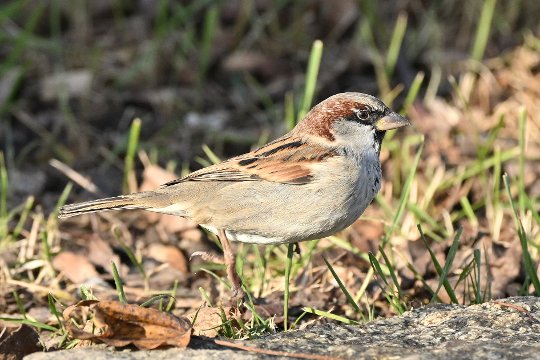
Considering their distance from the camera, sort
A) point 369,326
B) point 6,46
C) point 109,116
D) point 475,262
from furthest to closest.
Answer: point 6,46
point 109,116
point 475,262
point 369,326

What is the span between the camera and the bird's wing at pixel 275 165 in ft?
12.9

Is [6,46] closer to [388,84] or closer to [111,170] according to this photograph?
[111,170]

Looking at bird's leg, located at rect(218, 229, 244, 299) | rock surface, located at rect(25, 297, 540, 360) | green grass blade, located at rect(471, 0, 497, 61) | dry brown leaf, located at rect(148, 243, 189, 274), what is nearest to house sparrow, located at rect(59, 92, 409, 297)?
bird's leg, located at rect(218, 229, 244, 299)

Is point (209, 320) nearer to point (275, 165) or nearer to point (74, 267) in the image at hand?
point (275, 165)

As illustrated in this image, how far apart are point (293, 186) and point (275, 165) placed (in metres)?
0.14

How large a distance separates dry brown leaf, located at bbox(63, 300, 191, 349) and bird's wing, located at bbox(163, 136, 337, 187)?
1.15m

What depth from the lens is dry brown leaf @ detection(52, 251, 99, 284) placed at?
15.3ft

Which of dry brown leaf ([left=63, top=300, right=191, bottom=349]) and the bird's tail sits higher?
the bird's tail

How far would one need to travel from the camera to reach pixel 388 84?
6.63 m

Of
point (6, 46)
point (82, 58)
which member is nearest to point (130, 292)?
point (82, 58)

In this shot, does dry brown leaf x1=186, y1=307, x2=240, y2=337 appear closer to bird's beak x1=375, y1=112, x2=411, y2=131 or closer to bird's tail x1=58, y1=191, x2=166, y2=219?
bird's tail x1=58, y1=191, x2=166, y2=219

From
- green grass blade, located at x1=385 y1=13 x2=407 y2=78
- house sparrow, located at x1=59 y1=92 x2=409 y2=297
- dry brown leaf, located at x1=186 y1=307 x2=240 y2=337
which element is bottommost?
dry brown leaf, located at x1=186 y1=307 x2=240 y2=337

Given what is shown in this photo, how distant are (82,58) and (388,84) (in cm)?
224

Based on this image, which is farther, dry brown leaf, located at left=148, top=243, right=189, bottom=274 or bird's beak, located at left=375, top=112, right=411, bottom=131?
dry brown leaf, located at left=148, top=243, right=189, bottom=274
